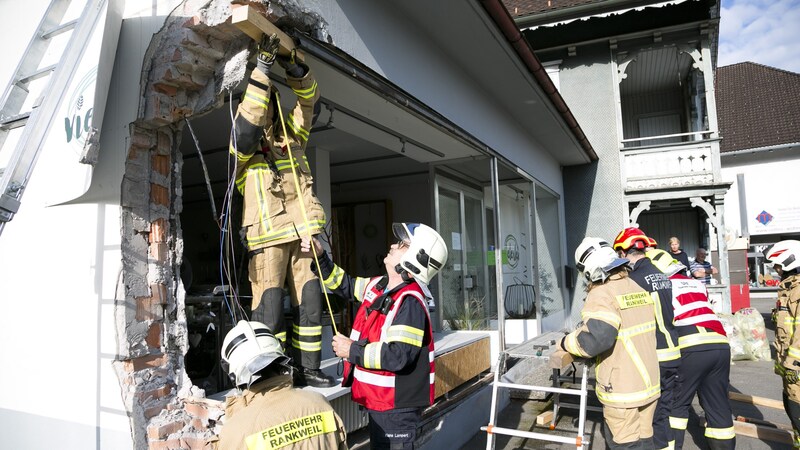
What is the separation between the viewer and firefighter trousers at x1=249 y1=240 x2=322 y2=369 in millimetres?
3066

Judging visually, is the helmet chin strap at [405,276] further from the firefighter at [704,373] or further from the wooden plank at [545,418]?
the wooden plank at [545,418]

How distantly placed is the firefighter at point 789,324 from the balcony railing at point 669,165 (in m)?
7.21

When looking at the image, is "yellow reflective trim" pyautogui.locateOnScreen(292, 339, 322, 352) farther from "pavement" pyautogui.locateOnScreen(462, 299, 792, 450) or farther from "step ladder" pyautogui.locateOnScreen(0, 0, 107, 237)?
"pavement" pyautogui.locateOnScreen(462, 299, 792, 450)

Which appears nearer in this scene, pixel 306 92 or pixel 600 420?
pixel 306 92

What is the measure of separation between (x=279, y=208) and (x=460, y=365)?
3.40 meters

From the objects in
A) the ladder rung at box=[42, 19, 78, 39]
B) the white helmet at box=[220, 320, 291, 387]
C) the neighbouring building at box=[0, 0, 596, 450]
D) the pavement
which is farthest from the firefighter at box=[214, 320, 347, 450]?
the pavement

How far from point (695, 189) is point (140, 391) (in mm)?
12434

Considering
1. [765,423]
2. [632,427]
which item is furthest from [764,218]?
[632,427]

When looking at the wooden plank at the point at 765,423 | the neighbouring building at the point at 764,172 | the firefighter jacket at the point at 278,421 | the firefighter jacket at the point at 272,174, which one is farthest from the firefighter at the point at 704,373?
the neighbouring building at the point at 764,172

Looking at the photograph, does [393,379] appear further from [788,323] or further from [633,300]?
[788,323]

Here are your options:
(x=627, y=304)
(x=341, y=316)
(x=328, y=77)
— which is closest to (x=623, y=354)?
(x=627, y=304)

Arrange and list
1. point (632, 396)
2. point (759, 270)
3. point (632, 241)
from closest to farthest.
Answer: point (632, 396)
point (632, 241)
point (759, 270)

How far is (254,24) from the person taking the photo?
8.63ft

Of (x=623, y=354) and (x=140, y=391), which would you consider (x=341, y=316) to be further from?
(x=140, y=391)
